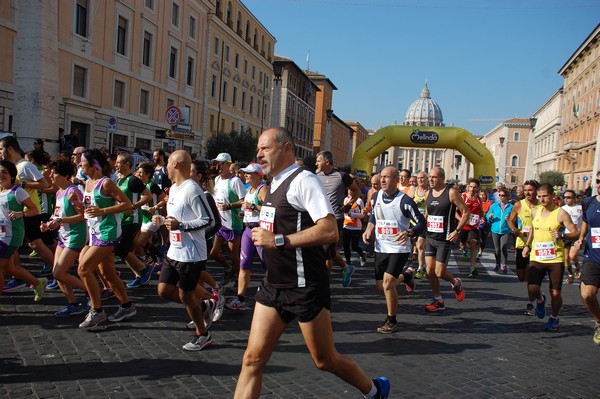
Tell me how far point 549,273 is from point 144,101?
29160mm

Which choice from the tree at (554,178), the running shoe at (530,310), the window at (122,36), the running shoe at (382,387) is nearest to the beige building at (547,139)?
the tree at (554,178)

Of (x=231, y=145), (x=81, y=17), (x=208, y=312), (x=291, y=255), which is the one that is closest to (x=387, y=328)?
(x=208, y=312)

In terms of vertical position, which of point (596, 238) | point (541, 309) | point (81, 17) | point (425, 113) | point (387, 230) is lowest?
point (541, 309)

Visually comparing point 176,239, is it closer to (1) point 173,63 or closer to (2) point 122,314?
(2) point 122,314

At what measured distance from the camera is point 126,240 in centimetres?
763

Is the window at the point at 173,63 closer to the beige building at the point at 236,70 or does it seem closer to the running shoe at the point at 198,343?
the beige building at the point at 236,70

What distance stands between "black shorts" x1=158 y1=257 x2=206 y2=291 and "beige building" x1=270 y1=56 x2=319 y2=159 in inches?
2083

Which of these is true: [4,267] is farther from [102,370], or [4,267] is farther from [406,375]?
[406,375]

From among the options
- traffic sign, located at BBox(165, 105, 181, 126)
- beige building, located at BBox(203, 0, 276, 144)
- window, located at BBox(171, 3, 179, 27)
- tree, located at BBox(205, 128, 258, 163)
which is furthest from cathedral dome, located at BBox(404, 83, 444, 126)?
traffic sign, located at BBox(165, 105, 181, 126)

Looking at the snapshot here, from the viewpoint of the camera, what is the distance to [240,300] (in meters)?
6.79

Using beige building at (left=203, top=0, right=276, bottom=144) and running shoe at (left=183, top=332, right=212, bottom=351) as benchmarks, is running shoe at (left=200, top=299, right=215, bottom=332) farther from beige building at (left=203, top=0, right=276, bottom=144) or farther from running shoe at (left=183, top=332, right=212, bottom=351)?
beige building at (left=203, top=0, right=276, bottom=144)

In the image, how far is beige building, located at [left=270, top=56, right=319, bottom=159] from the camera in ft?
213

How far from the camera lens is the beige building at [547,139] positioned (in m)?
82.3

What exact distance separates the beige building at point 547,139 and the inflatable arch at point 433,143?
49854mm
